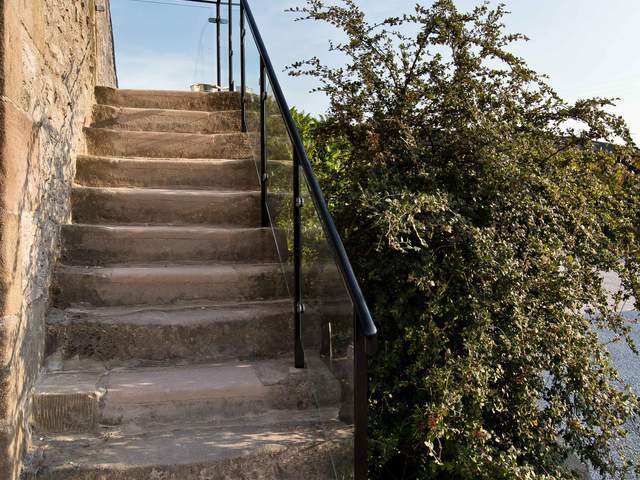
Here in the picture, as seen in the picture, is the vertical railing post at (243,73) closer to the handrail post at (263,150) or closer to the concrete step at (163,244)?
the handrail post at (263,150)

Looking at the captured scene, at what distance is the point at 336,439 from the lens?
6.82 ft

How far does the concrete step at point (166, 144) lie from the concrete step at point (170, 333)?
1.48m

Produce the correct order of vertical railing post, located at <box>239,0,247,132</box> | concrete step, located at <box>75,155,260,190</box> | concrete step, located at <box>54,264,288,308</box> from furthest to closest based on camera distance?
vertical railing post, located at <box>239,0,247,132</box>
concrete step, located at <box>75,155,260,190</box>
concrete step, located at <box>54,264,288,308</box>

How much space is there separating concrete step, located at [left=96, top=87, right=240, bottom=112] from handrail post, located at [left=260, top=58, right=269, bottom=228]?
3.29ft

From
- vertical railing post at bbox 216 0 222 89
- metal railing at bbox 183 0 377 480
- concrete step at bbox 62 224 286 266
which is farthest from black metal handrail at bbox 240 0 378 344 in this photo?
vertical railing post at bbox 216 0 222 89

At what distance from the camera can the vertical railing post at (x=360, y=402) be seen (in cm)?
186

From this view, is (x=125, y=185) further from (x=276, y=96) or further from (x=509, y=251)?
(x=509, y=251)

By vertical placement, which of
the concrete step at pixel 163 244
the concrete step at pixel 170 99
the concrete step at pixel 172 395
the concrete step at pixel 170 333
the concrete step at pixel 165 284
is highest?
the concrete step at pixel 170 99

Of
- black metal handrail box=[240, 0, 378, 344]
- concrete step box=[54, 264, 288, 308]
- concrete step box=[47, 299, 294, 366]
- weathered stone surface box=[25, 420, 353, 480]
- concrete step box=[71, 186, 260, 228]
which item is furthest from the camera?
concrete step box=[71, 186, 260, 228]

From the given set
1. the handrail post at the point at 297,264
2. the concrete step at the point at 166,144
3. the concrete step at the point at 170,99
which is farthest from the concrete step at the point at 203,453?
the concrete step at the point at 170,99

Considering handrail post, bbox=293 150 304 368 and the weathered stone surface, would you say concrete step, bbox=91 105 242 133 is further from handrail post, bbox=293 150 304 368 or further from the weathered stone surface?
the weathered stone surface

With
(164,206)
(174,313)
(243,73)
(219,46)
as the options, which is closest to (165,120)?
(243,73)

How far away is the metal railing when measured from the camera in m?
1.87

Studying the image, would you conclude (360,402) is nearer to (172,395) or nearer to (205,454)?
(205,454)
